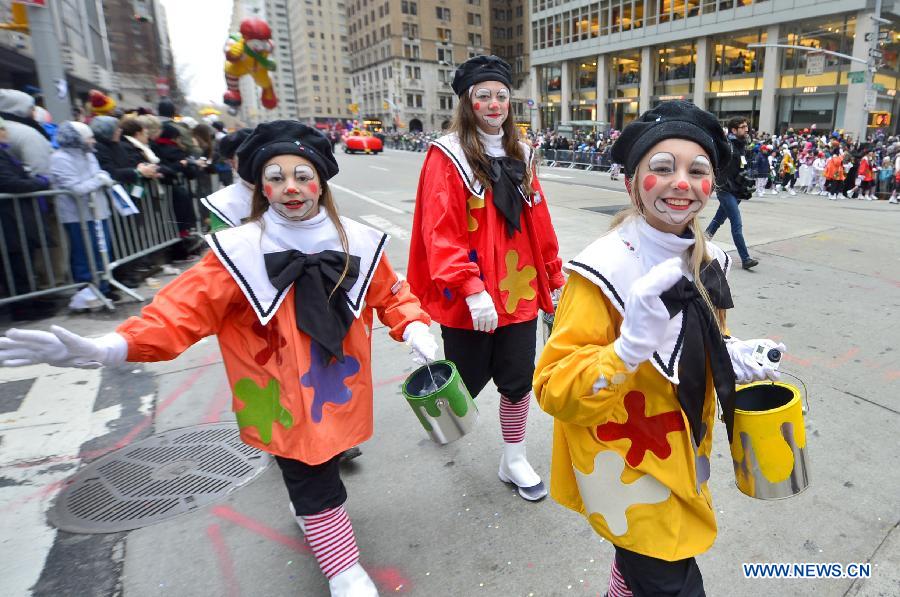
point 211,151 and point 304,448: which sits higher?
point 211,151

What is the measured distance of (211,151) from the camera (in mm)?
9117

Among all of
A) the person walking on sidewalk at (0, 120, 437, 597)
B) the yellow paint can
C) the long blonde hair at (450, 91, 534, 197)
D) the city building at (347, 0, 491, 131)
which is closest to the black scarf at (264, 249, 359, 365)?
the person walking on sidewalk at (0, 120, 437, 597)

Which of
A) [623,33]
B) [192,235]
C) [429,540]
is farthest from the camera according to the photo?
[623,33]

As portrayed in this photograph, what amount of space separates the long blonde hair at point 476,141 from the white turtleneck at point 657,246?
1.17 m

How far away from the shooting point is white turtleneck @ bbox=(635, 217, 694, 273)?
1.59 meters

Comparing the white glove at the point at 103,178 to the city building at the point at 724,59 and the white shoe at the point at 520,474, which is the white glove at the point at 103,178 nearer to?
the white shoe at the point at 520,474

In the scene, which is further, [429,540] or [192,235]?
[192,235]

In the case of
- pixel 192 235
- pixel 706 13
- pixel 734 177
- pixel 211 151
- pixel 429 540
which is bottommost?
pixel 429 540

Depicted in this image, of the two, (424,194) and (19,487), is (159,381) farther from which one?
(424,194)

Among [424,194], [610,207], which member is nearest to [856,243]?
[610,207]

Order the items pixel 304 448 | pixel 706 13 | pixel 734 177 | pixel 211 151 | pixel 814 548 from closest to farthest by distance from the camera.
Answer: pixel 304 448
pixel 814 548
pixel 734 177
pixel 211 151
pixel 706 13

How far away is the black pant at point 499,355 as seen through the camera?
2.77m

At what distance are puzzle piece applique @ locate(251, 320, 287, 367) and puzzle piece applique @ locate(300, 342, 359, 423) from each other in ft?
0.41

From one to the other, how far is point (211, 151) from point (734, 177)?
7.68 metres
